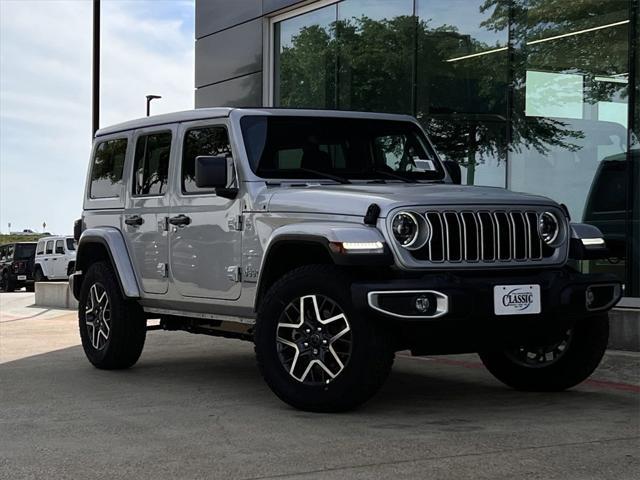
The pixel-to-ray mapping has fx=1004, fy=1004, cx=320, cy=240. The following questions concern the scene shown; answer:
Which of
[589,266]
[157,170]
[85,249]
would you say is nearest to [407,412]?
[157,170]

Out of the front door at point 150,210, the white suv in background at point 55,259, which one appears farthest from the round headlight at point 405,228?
the white suv in background at point 55,259

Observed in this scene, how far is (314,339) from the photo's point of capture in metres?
6.16

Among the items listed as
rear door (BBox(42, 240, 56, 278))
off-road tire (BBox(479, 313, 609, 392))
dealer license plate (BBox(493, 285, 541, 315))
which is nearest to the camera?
dealer license plate (BBox(493, 285, 541, 315))

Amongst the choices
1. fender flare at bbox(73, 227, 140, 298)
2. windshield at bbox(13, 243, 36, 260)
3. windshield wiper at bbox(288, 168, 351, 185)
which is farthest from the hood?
windshield at bbox(13, 243, 36, 260)

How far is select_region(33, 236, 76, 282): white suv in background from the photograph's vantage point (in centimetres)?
3272

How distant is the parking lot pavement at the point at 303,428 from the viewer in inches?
189

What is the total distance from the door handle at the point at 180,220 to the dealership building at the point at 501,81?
4391 millimetres

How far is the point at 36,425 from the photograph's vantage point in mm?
6074

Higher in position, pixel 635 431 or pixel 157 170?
pixel 157 170

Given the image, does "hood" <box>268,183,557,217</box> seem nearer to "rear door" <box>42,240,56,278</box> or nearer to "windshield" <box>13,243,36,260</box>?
"rear door" <box>42,240,56,278</box>

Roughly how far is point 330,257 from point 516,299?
1.17 metres

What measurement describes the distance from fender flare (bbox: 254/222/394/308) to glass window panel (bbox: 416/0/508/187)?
634cm

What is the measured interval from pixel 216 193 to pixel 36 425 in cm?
210

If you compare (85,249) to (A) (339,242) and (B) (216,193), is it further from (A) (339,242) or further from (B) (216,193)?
(A) (339,242)
